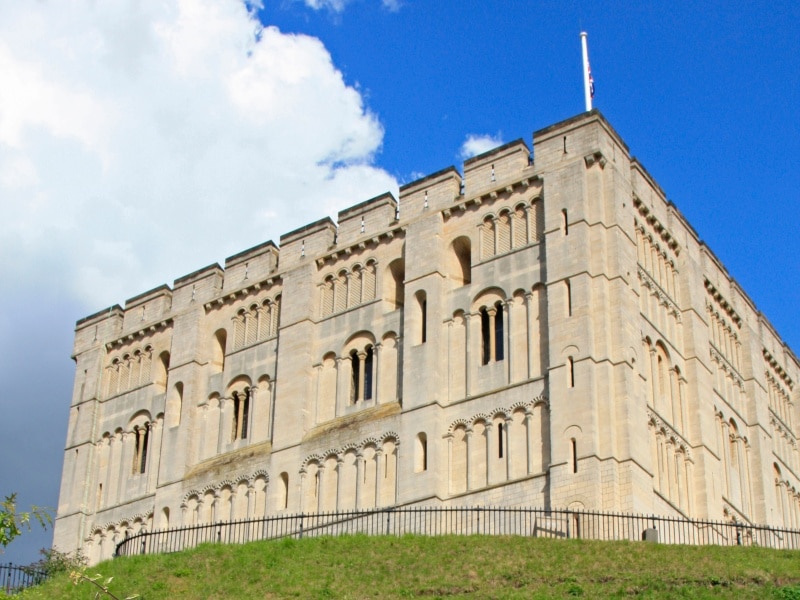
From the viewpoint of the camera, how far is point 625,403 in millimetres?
44000

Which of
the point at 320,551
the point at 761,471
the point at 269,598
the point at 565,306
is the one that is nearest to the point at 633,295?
the point at 565,306

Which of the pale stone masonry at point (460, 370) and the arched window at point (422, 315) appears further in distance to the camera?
the arched window at point (422, 315)

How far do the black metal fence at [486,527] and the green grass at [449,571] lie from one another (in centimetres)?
180

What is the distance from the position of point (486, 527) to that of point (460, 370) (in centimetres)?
578

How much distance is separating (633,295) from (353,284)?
10.3 meters

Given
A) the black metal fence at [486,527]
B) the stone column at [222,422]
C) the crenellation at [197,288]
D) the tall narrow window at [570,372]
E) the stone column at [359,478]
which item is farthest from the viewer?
the crenellation at [197,288]

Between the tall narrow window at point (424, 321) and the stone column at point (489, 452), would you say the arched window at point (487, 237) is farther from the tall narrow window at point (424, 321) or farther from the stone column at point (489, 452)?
the stone column at point (489, 452)

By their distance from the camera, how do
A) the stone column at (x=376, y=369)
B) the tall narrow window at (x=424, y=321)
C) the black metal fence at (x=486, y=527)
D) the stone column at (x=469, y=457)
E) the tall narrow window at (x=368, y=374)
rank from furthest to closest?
Result: the tall narrow window at (x=368, y=374) → the stone column at (x=376, y=369) → the tall narrow window at (x=424, y=321) → the stone column at (x=469, y=457) → the black metal fence at (x=486, y=527)

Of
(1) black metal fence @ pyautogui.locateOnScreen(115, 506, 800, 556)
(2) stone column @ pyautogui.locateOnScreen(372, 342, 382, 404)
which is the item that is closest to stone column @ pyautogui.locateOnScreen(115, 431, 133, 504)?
(1) black metal fence @ pyautogui.locateOnScreen(115, 506, 800, 556)

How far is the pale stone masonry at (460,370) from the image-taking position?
149ft

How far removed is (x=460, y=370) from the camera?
47.9m

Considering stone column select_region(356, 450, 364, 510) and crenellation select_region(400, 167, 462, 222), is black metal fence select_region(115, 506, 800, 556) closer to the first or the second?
stone column select_region(356, 450, 364, 510)

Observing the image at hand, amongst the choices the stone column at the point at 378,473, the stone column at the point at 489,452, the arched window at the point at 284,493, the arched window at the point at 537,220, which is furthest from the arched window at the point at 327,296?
the stone column at the point at 489,452

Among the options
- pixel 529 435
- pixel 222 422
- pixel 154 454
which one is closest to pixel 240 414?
pixel 222 422
